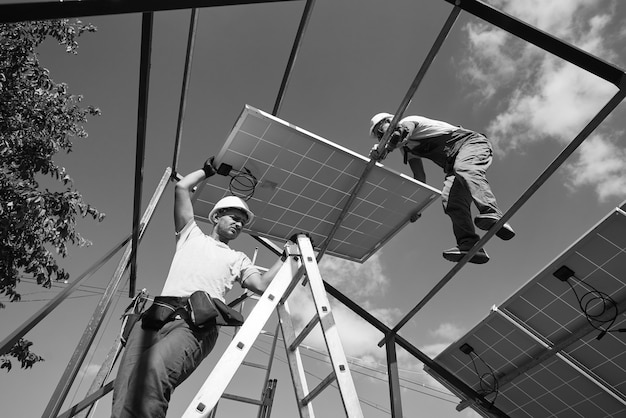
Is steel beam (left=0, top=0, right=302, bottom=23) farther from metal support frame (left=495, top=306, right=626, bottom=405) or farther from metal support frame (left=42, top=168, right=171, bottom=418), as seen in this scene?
metal support frame (left=495, top=306, right=626, bottom=405)

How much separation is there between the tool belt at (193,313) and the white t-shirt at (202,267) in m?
0.14

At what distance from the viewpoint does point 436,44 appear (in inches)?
124

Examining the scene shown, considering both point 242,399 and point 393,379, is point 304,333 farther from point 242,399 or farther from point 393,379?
point 242,399

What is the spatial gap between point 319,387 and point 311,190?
2.38 m

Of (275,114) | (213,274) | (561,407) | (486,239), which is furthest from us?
(561,407)

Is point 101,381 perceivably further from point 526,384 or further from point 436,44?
point 526,384

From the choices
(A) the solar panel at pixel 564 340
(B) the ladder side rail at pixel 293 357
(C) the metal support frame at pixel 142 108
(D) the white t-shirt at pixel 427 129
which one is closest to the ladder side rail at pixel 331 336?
(B) the ladder side rail at pixel 293 357

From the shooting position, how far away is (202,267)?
276cm

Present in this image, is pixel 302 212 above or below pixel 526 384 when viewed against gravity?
above

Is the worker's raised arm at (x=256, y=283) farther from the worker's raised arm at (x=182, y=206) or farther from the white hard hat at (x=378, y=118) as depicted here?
the white hard hat at (x=378, y=118)

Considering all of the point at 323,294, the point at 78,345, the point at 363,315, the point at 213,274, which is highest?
the point at 363,315

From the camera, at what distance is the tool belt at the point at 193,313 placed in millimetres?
2344

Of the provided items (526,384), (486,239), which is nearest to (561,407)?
(526,384)

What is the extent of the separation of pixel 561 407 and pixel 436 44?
5.51m
